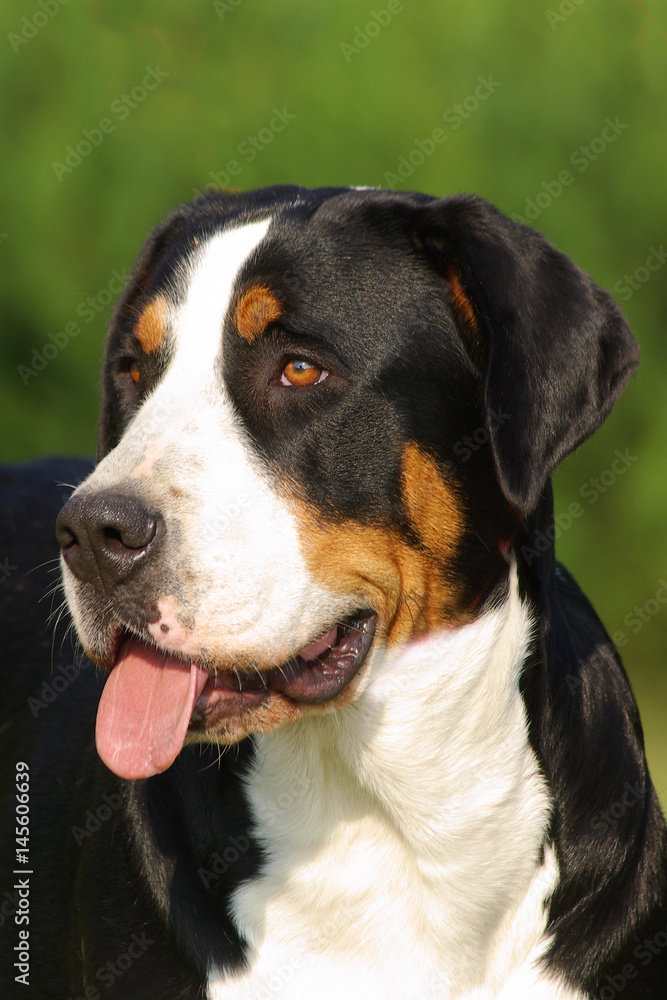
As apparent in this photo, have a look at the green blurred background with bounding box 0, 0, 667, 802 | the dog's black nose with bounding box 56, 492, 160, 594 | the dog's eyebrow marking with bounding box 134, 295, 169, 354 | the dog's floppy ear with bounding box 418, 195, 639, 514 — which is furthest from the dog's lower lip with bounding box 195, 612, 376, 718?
the green blurred background with bounding box 0, 0, 667, 802

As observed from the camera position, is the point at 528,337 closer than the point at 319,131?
Yes

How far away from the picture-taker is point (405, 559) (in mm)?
2668

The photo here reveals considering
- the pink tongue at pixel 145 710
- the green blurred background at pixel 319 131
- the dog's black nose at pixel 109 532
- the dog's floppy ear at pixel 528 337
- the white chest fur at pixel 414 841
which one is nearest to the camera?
the dog's black nose at pixel 109 532

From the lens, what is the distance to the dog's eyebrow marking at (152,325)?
2801 mm

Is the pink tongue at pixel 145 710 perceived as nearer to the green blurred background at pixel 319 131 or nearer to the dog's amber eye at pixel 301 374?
the dog's amber eye at pixel 301 374

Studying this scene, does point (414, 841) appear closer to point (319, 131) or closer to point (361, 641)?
point (361, 641)

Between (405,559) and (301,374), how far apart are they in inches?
18.7

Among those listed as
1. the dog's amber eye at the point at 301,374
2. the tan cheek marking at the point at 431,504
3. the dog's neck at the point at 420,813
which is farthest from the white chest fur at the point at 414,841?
the dog's amber eye at the point at 301,374

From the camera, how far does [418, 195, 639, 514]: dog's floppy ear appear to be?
259 cm

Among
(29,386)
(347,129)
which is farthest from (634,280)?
(29,386)

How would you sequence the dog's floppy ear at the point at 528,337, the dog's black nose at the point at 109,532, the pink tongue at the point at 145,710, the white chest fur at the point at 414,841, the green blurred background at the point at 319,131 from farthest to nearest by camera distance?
the green blurred background at the point at 319,131, the white chest fur at the point at 414,841, the dog's floppy ear at the point at 528,337, the pink tongue at the point at 145,710, the dog's black nose at the point at 109,532

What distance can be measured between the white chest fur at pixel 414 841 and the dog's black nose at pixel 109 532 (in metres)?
0.65

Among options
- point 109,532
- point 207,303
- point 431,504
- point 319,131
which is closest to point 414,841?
point 431,504

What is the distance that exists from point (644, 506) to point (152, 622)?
5886 mm
